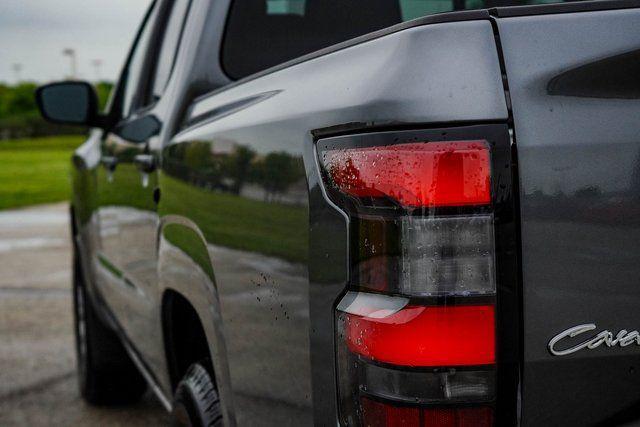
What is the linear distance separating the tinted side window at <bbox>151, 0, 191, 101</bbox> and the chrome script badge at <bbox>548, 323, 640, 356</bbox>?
205cm

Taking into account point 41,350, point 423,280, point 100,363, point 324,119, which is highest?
point 324,119

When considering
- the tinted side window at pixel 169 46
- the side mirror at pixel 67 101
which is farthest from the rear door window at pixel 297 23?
the side mirror at pixel 67 101

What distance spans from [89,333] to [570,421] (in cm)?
332

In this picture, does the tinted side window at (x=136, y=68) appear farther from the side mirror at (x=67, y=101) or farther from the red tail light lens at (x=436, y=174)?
the red tail light lens at (x=436, y=174)

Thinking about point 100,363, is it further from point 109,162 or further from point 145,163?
point 145,163

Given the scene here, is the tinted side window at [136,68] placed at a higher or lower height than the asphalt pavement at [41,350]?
higher

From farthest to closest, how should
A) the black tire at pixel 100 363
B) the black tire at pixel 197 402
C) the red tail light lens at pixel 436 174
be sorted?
the black tire at pixel 100 363 < the black tire at pixel 197 402 < the red tail light lens at pixel 436 174

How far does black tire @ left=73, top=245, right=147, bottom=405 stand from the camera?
443cm

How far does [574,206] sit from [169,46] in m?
2.28

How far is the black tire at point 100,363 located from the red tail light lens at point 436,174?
309cm

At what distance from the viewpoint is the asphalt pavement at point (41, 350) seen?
4.53 m

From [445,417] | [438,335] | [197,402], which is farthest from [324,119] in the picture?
[197,402]

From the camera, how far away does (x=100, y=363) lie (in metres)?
4.45

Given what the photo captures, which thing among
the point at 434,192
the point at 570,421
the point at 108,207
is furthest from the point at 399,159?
the point at 108,207
